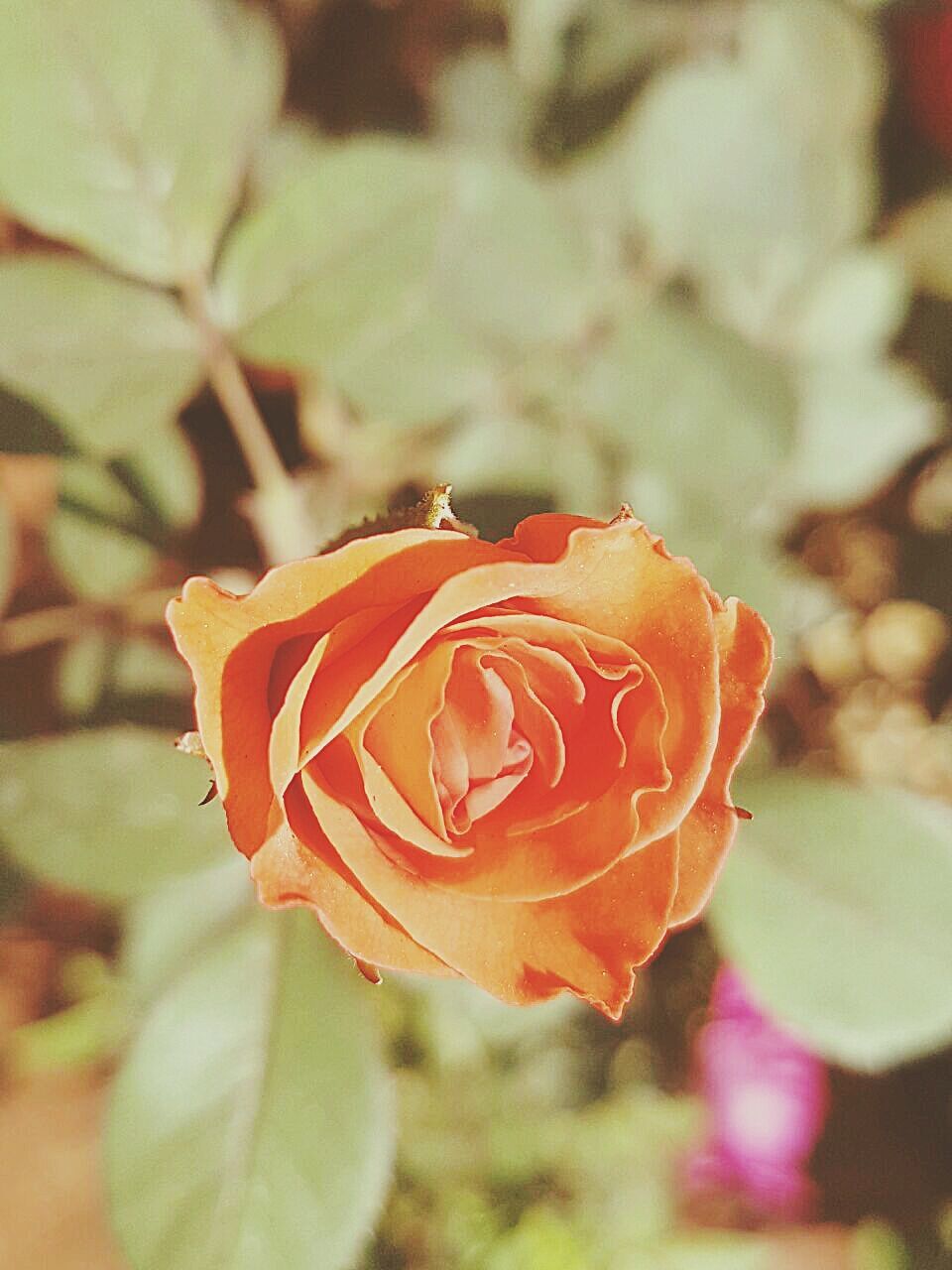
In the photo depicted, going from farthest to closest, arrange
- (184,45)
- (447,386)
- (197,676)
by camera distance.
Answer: (447,386), (184,45), (197,676)

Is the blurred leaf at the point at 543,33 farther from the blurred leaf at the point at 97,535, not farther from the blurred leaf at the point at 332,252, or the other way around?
the blurred leaf at the point at 97,535

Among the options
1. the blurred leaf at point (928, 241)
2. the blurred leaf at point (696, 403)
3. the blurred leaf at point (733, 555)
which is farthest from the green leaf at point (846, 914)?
the blurred leaf at point (928, 241)

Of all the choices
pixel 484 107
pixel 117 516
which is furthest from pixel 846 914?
pixel 484 107

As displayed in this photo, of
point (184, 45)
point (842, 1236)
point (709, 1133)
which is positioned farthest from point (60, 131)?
point (842, 1236)

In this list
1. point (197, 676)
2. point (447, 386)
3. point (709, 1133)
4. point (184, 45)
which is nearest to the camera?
point (197, 676)

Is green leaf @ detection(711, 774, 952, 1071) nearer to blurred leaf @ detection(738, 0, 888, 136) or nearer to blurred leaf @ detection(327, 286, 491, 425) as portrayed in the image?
blurred leaf @ detection(327, 286, 491, 425)

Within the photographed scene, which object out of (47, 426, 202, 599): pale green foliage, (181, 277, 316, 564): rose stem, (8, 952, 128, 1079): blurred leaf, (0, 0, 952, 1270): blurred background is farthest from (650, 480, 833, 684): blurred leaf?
(8, 952, 128, 1079): blurred leaf

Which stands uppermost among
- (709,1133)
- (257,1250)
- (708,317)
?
(708,317)

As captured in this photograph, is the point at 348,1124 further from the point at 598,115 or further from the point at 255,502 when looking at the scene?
the point at 598,115
